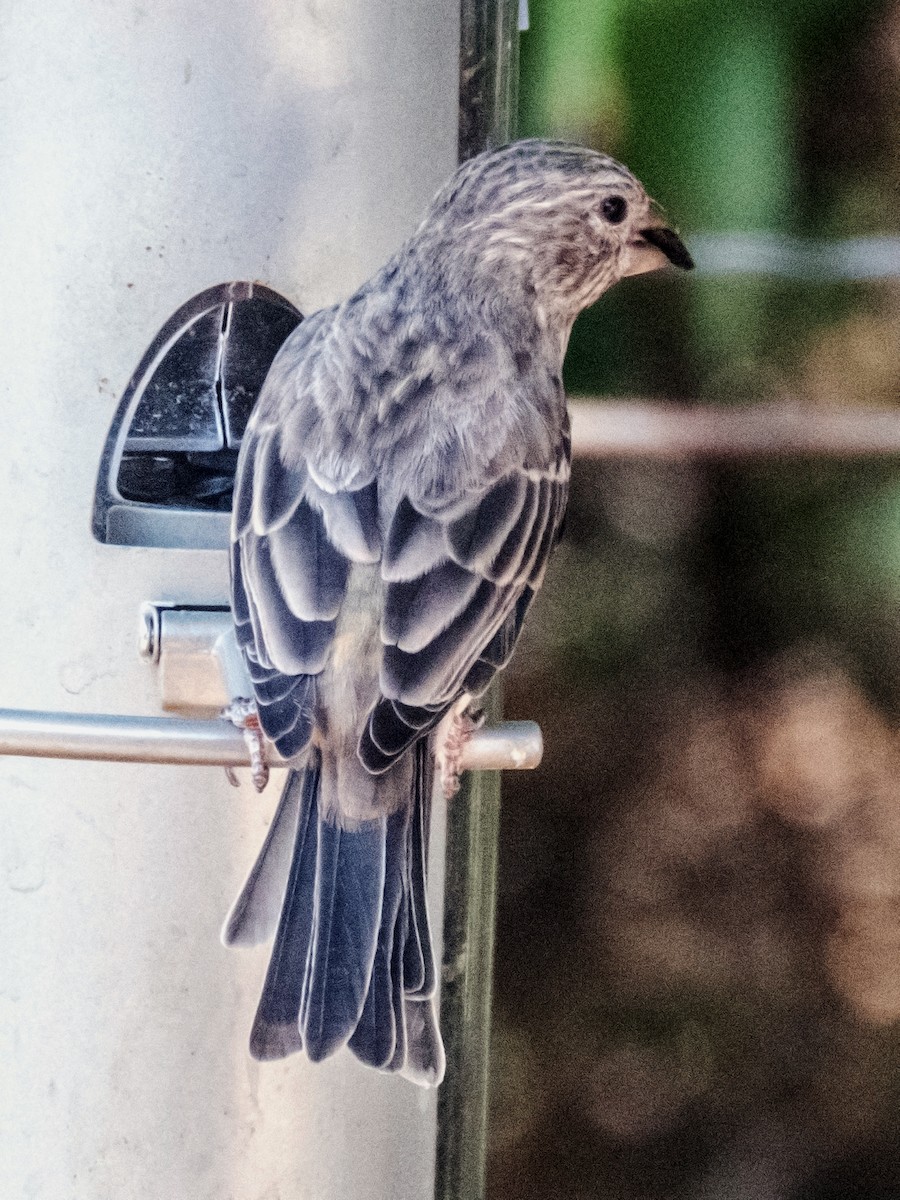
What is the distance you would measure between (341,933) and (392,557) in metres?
0.30

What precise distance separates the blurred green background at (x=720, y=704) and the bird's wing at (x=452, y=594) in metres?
0.63

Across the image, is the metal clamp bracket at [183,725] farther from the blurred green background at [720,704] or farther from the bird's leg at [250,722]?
the blurred green background at [720,704]

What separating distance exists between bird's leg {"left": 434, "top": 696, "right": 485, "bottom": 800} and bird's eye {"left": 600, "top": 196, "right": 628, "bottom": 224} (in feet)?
1.67

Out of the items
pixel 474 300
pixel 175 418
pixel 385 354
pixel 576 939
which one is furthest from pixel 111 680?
pixel 576 939

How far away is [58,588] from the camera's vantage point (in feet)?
3.77

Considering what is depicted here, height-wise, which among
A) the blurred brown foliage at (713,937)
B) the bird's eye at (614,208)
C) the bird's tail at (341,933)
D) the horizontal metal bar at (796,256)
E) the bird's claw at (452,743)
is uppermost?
the bird's eye at (614,208)

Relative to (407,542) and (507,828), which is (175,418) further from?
(507,828)

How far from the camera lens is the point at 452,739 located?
113cm

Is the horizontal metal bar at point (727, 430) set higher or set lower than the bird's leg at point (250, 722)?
higher

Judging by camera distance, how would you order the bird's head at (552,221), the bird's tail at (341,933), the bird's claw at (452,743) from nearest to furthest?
the bird's tail at (341,933)
the bird's claw at (452,743)
the bird's head at (552,221)

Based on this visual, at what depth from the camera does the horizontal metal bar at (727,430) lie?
5.86 feet

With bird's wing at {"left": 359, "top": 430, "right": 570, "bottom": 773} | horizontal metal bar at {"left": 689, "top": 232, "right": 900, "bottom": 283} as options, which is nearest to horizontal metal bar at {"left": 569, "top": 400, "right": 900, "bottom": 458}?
horizontal metal bar at {"left": 689, "top": 232, "right": 900, "bottom": 283}

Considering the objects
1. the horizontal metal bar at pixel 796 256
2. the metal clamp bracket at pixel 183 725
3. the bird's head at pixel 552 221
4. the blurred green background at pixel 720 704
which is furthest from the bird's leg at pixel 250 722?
the horizontal metal bar at pixel 796 256

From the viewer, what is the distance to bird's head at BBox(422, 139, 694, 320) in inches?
49.3
